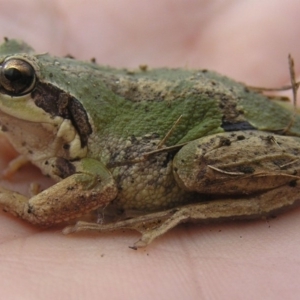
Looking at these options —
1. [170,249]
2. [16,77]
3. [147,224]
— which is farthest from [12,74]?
[170,249]

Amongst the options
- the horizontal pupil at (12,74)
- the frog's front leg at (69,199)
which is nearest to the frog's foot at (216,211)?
the frog's front leg at (69,199)

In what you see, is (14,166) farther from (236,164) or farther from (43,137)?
(236,164)

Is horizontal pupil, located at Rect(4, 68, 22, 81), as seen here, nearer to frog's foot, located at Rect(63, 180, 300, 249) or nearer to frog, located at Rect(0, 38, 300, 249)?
frog, located at Rect(0, 38, 300, 249)

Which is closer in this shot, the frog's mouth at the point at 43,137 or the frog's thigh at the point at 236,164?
the frog's thigh at the point at 236,164

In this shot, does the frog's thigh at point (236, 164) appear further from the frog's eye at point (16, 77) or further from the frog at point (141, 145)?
the frog's eye at point (16, 77)

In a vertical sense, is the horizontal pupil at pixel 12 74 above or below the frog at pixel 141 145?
above

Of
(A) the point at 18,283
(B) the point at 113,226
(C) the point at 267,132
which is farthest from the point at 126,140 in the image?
(A) the point at 18,283

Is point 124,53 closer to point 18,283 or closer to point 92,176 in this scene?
point 92,176

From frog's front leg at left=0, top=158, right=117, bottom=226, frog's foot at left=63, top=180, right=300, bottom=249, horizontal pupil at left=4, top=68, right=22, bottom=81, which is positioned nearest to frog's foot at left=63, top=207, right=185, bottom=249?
frog's foot at left=63, top=180, right=300, bottom=249
